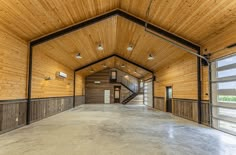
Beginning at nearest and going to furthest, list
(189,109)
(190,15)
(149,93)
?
(190,15) < (189,109) < (149,93)

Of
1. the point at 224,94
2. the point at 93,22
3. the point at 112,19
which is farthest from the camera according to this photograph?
the point at 112,19

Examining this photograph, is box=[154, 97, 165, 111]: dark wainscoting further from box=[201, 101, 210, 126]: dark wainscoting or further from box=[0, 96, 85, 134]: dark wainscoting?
box=[0, 96, 85, 134]: dark wainscoting

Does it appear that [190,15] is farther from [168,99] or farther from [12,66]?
[168,99]

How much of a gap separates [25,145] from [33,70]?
366 centimetres

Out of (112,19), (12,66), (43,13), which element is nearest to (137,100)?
(112,19)

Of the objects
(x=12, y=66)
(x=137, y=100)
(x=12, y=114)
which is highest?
(x=12, y=66)

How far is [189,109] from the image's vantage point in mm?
7645

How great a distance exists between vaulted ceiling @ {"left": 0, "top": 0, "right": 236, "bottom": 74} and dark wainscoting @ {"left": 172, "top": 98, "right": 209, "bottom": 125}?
2302 mm

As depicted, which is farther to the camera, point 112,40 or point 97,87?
point 97,87

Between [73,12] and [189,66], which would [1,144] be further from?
[189,66]

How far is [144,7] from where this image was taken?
5555 mm

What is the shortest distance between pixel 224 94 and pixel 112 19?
15.7 feet

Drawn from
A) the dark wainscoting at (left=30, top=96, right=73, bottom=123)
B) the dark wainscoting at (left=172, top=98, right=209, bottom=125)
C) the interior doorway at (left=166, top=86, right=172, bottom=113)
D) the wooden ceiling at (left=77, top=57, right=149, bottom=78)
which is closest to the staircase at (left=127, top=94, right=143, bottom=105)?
the wooden ceiling at (left=77, top=57, right=149, bottom=78)

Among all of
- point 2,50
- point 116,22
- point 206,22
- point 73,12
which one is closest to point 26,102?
point 2,50
